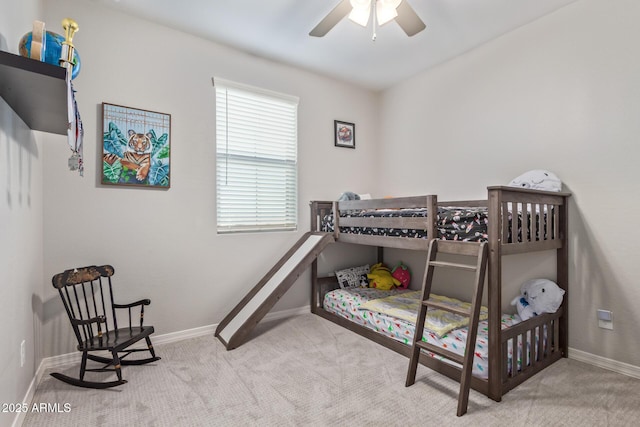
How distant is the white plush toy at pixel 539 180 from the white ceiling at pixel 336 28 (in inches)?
51.9

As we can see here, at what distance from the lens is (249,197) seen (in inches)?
131

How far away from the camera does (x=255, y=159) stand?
337 centimetres

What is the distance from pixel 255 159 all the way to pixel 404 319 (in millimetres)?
2101

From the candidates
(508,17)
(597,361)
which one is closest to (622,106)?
(508,17)

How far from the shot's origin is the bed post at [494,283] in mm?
1947

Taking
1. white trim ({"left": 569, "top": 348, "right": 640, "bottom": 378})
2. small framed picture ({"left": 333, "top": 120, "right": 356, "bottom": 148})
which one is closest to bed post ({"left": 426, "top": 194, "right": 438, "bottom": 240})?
white trim ({"left": 569, "top": 348, "right": 640, "bottom": 378})

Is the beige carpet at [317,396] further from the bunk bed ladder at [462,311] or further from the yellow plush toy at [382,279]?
the yellow plush toy at [382,279]

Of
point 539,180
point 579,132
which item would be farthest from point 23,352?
point 579,132

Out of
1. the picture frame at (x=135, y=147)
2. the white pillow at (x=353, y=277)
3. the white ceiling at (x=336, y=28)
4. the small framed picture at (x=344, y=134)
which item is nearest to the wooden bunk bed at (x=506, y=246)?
the white pillow at (x=353, y=277)

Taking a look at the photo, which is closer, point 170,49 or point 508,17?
point 508,17

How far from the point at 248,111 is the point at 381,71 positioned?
1594 mm

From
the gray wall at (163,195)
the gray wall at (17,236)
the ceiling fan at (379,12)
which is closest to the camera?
the gray wall at (17,236)

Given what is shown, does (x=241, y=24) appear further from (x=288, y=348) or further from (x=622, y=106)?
(x=622, y=106)

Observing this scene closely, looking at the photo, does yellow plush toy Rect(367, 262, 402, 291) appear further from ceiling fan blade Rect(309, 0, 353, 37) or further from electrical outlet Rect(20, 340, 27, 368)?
electrical outlet Rect(20, 340, 27, 368)
